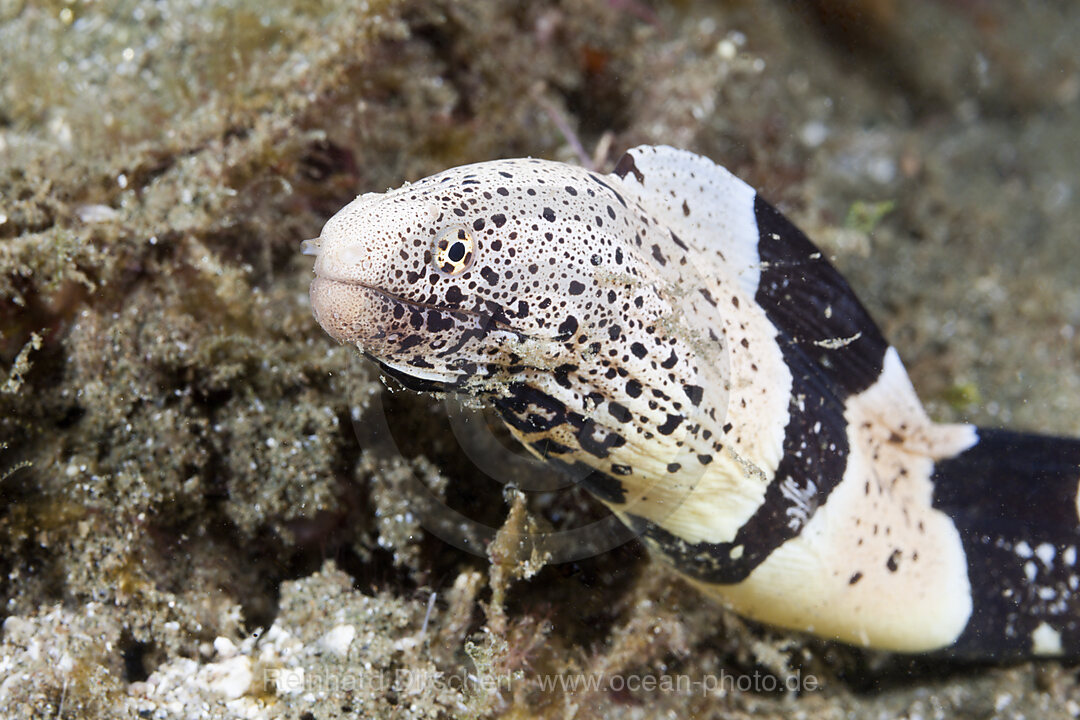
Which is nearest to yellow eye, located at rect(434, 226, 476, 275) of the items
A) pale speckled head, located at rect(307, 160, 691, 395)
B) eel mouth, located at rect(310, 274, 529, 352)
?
pale speckled head, located at rect(307, 160, 691, 395)

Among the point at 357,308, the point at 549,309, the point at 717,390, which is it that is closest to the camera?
the point at 357,308

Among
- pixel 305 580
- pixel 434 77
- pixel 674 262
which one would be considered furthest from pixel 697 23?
pixel 305 580

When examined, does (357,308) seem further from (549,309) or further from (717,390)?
(717,390)

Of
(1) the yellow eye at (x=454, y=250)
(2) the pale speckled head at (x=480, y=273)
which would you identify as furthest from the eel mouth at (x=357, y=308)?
(1) the yellow eye at (x=454, y=250)

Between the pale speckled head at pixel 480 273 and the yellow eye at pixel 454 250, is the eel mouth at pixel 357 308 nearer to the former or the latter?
the pale speckled head at pixel 480 273

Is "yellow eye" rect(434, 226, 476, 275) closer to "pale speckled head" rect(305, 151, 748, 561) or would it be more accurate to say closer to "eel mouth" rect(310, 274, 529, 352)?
"pale speckled head" rect(305, 151, 748, 561)

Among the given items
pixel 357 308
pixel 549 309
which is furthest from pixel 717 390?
pixel 357 308

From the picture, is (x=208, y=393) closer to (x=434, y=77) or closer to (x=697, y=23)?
(x=434, y=77)
